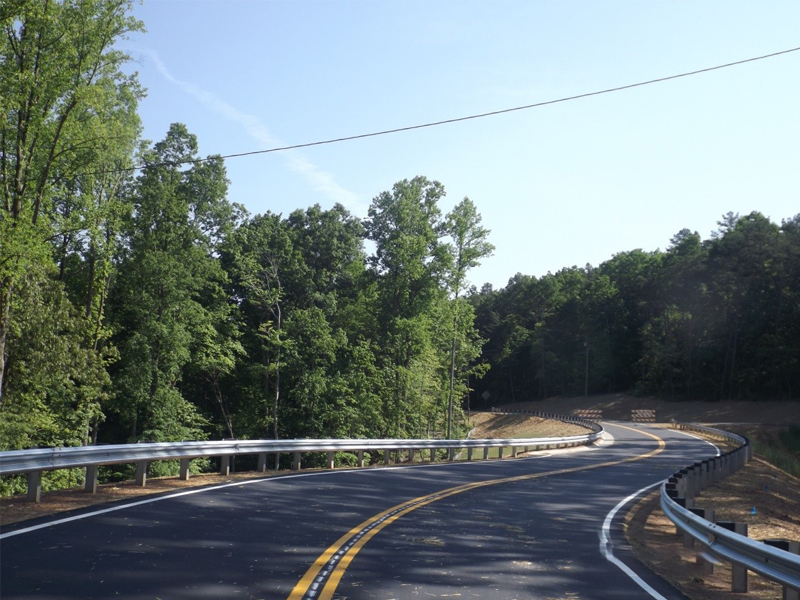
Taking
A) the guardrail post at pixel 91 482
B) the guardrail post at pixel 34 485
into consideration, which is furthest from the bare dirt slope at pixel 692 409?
the guardrail post at pixel 34 485

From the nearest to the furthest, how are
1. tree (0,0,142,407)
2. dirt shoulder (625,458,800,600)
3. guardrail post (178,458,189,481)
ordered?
dirt shoulder (625,458,800,600) < guardrail post (178,458,189,481) < tree (0,0,142,407)

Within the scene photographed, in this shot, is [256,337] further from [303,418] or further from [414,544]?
[414,544]

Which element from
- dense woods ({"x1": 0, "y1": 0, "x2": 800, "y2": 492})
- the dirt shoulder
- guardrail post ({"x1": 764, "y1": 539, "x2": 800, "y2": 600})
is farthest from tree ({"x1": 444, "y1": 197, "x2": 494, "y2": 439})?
guardrail post ({"x1": 764, "y1": 539, "x2": 800, "y2": 600})

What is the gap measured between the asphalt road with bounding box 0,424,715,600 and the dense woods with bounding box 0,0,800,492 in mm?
11559

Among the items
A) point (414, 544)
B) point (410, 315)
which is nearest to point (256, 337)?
point (410, 315)

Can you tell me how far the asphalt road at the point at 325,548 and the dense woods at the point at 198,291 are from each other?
455 inches

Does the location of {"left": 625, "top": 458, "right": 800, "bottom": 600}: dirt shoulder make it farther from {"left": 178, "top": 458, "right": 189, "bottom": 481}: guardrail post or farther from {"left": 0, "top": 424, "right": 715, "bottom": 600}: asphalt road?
{"left": 178, "top": 458, "right": 189, "bottom": 481}: guardrail post

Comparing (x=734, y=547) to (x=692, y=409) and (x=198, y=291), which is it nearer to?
(x=198, y=291)

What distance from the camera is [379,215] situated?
2028 inches

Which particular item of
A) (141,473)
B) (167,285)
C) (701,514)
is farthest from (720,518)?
(167,285)

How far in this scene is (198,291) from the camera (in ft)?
141

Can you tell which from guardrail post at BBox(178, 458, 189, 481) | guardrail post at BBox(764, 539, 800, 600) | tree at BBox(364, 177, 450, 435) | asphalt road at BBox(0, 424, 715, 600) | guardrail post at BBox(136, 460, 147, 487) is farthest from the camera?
tree at BBox(364, 177, 450, 435)

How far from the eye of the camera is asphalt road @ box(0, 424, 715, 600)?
24.0 feet

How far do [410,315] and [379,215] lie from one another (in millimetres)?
6943
